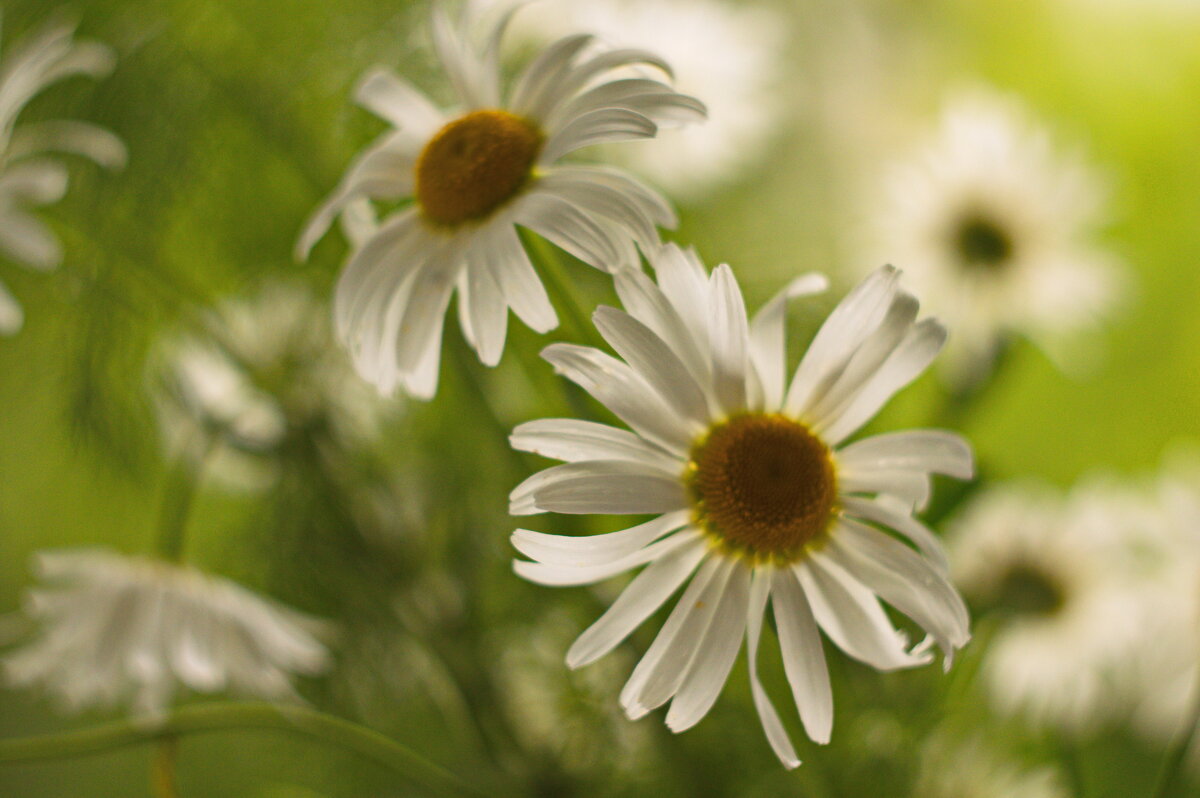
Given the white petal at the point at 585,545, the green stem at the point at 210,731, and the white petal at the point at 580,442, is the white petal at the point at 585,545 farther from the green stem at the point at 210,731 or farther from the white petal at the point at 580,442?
the green stem at the point at 210,731

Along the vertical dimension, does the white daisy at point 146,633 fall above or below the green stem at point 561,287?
below

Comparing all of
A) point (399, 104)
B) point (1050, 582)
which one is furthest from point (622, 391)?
point (1050, 582)

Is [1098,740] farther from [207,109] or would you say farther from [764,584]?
[207,109]

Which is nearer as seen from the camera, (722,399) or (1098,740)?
(722,399)

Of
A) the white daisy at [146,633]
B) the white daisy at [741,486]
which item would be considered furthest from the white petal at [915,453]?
the white daisy at [146,633]

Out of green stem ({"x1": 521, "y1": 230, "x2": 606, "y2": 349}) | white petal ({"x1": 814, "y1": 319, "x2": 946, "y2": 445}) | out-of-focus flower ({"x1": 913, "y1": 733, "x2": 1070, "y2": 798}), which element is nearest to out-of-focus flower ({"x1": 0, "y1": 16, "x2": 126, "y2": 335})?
green stem ({"x1": 521, "y1": 230, "x2": 606, "y2": 349})

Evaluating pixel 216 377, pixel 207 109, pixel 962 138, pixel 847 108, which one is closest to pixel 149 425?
pixel 216 377

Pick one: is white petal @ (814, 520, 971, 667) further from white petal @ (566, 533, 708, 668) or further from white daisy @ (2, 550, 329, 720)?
white daisy @ (2, 550, 329, 720)
